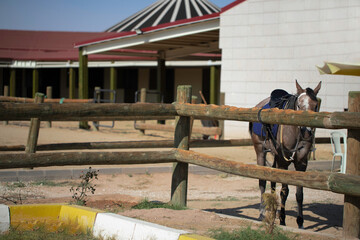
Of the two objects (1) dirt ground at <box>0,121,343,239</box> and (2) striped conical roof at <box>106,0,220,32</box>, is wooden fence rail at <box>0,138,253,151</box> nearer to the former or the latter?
(1) dirt ground at <box>0,121,343,239</box>

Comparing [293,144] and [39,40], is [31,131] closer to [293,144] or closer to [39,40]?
[293,144]

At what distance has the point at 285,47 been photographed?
12.8 metres

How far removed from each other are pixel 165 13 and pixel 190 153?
25.0 meters

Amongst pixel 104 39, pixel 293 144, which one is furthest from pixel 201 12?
pixel 293 144

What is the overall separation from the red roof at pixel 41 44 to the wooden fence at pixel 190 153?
18729mm

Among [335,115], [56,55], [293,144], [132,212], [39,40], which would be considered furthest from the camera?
[39,40]

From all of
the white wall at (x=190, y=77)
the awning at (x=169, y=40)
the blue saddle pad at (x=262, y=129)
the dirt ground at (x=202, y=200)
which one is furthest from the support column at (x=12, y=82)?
the blue saddle pad at (x=262, y=129)

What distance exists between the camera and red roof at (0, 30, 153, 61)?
25.0 metres

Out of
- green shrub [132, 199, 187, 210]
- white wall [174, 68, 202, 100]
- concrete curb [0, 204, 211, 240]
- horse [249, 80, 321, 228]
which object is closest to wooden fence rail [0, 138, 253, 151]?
horse [249, 80, 321, 228]

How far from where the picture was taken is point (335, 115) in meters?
4.07

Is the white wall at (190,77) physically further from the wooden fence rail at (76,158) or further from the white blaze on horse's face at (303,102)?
the wooden fence rail at (76,158)

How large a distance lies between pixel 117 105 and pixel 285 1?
8835 millimetres

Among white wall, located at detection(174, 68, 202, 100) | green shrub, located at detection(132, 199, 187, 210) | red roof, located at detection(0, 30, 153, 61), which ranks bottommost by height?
green shrub, located at detection(132, 199, 187, 210)

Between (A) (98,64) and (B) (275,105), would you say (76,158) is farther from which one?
(A) (98,64)
